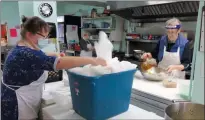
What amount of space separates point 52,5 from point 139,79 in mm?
2298

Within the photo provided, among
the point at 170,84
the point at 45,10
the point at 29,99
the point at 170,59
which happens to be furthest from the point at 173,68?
the point at 45,10

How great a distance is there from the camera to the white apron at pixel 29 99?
1.39 metres

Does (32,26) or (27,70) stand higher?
(32,26)

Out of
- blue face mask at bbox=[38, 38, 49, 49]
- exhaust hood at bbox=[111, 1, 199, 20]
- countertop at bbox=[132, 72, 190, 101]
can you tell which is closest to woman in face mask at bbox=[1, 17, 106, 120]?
countertop at bbox=[132, 72, 190, 101]

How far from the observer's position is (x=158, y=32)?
3.92m

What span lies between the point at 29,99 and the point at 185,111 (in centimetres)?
113

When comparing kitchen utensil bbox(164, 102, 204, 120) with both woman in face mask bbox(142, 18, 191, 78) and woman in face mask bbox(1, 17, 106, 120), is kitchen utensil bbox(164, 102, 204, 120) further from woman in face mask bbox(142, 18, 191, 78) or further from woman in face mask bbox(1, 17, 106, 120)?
woman in face mask bbox(142, 18, 191, 78)

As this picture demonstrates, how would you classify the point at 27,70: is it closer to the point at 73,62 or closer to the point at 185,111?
the point at 73,62

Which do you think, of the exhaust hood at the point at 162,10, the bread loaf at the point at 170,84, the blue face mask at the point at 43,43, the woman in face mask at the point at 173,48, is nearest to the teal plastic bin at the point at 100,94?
the bread loaf at the point at 170,84

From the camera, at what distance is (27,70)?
131 cm

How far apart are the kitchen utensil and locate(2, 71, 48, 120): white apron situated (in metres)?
0.98

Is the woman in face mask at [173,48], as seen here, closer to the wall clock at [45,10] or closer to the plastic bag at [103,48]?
the plastic bag at [103,48]

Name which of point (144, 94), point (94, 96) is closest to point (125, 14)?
point (144, 94)

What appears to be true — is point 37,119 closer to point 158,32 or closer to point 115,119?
point 115,119
